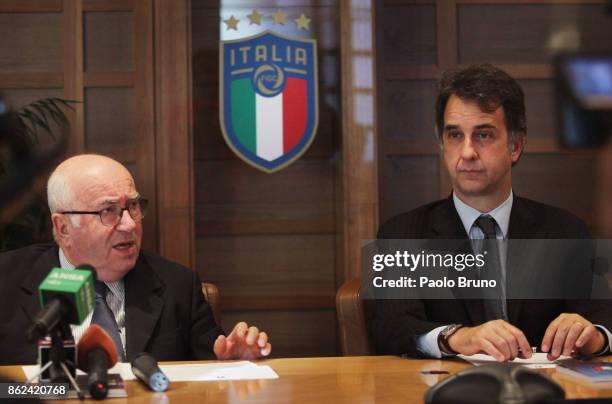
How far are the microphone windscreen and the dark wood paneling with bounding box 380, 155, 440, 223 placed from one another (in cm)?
190

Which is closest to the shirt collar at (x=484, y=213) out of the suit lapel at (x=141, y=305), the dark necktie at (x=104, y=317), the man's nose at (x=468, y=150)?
the man's nose at (x=468, y=150)

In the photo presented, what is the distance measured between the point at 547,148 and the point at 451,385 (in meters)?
2.36

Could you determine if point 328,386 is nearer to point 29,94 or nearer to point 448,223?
point 448,223

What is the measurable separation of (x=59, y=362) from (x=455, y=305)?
1102mm

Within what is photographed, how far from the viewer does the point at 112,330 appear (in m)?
2.00

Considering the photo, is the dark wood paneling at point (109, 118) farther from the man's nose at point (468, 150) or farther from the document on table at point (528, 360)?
the document on table at point (528, 360)

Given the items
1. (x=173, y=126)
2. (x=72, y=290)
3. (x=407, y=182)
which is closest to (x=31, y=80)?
(x=173, y=126)

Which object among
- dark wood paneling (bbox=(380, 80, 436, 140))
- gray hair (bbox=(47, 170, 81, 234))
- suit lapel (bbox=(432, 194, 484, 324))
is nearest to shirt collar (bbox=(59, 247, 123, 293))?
gray hair (bbox=(47, 170, 81, 234))

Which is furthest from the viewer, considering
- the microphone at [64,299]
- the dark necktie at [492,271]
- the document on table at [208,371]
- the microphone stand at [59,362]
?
the dark necktie at [492,271]

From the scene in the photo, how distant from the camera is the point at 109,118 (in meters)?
3.04

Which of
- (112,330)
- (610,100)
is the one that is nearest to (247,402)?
(112,330)

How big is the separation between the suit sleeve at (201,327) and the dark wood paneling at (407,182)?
1172mm

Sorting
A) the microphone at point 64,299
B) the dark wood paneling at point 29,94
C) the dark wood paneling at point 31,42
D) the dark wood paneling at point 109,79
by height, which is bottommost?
the microphone at point 64,299

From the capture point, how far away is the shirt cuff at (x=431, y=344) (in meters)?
1.78
